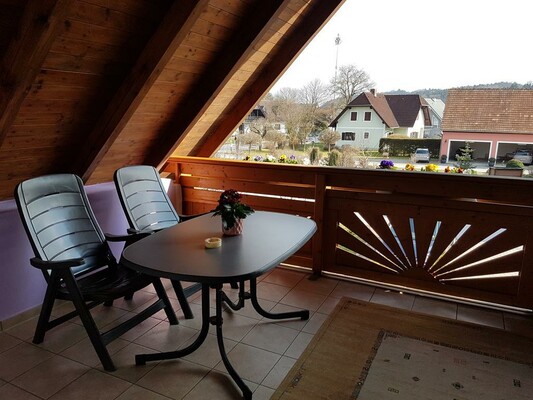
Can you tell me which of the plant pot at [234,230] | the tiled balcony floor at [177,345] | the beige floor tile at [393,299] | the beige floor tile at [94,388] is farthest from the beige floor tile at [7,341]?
the beige floor tile at [393,299]

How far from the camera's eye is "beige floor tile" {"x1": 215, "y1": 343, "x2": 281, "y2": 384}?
2285 mm

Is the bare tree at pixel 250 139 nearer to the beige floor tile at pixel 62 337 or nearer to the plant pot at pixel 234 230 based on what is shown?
the plant pot at pixel 234 230

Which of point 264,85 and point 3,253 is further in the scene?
point 264,85

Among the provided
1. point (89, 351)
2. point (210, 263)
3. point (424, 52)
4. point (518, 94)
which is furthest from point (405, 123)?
point (89, 351)

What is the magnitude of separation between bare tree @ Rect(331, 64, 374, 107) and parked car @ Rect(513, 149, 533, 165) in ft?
3.98

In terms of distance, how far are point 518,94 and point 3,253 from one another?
381 cm

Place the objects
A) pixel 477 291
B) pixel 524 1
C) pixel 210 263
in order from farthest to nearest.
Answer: pixel 477 291 → pixel 524 1 → pixel 210 263

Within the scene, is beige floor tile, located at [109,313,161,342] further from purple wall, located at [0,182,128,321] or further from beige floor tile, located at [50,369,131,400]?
purple wall, located at [0,182,128,321]

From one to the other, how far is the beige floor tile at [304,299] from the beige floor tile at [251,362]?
0.68m

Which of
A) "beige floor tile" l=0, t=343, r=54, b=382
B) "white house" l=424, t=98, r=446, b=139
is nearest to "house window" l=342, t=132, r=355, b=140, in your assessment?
"white house" l=424, t=98, r=446, b=139

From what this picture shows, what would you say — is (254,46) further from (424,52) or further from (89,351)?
(89,351)

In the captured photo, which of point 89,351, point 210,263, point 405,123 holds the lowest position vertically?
point 89,351

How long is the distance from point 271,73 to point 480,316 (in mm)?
2701

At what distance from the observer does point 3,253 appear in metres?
2.74
